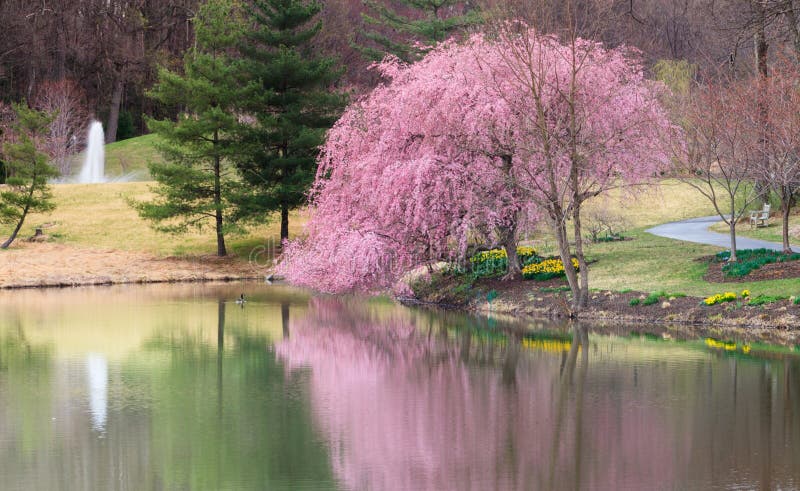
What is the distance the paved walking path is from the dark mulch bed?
5220 millimetres

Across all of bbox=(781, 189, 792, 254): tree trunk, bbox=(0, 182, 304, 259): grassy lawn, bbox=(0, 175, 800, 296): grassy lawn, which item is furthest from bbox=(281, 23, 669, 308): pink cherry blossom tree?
bbox=(0, 182, 304, 259): grassy lawn

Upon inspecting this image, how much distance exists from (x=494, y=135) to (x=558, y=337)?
677 centimetres

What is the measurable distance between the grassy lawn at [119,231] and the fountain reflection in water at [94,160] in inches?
435

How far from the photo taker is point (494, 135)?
26.8 meters

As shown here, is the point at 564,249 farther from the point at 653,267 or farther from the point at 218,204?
the point at 218,204

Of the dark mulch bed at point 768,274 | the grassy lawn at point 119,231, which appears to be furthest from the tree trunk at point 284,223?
the dark mulch bed at point 768,274

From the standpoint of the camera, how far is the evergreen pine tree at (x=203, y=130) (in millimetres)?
40375

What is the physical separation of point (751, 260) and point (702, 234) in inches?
448

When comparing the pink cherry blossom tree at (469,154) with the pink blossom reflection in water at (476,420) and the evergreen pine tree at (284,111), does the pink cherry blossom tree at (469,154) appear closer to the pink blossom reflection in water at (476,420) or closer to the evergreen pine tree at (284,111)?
the pink blossom reflection in water at (476,420)

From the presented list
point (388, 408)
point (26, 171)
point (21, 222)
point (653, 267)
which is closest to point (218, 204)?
point (26, 171)

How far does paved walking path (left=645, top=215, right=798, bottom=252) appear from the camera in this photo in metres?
32.2

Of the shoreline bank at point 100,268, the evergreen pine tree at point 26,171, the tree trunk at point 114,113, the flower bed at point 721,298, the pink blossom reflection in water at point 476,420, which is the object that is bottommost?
the pink blossom reflection in water at point 476,420

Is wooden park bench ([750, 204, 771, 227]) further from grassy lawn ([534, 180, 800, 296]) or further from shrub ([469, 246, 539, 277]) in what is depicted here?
shrub ([469, 246, 539, 277])

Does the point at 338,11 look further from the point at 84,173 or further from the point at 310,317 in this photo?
the point at 310,317
